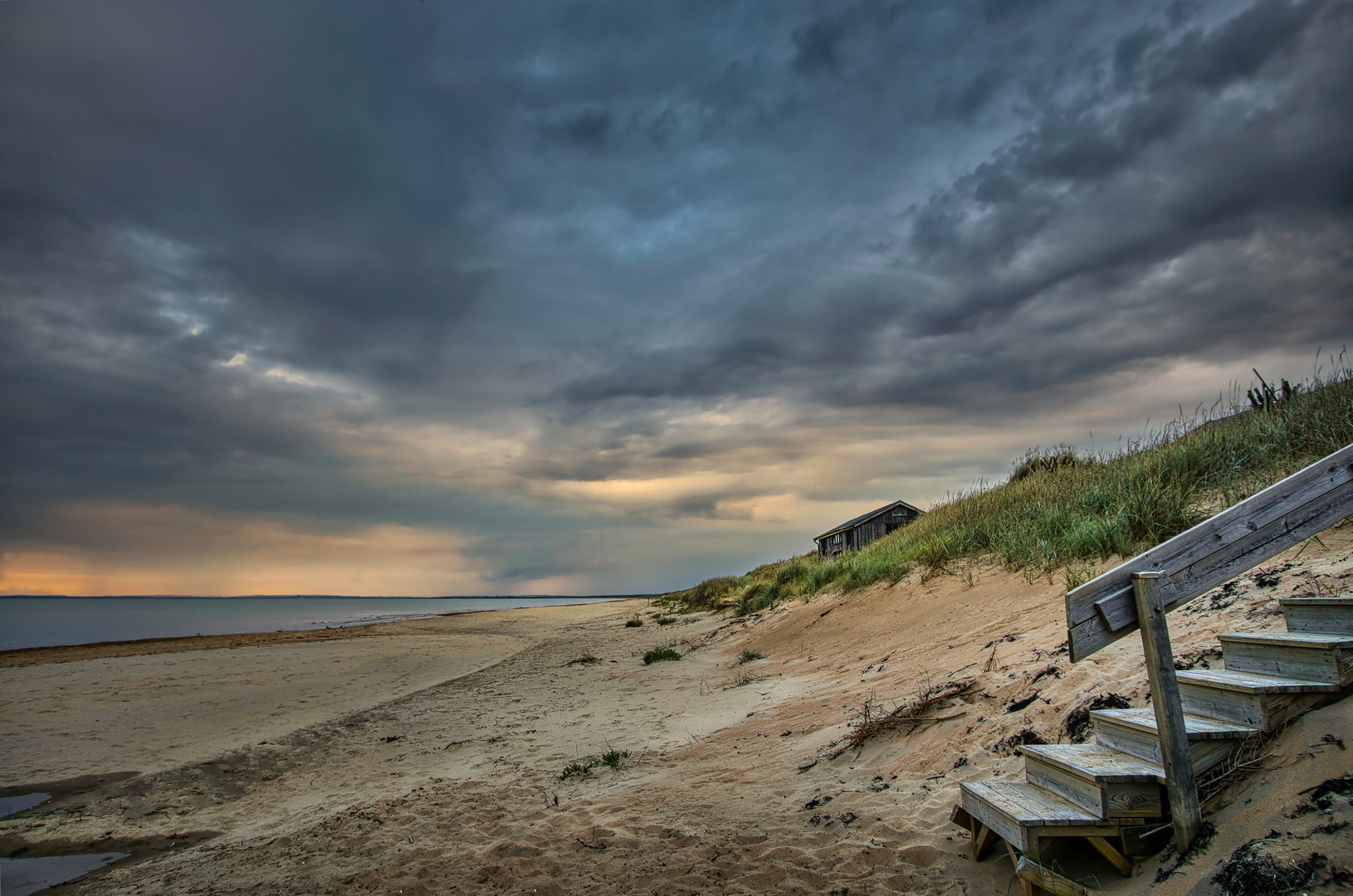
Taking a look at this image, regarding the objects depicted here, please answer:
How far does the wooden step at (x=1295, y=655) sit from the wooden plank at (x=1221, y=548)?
667 millimetres

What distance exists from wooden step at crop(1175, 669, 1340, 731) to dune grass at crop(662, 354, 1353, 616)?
14.1ft

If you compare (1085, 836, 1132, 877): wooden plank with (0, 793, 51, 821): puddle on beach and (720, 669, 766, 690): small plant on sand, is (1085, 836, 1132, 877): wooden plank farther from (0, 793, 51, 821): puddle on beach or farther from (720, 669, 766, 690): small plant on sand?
(0, 793, 51, 821): puddle on beach

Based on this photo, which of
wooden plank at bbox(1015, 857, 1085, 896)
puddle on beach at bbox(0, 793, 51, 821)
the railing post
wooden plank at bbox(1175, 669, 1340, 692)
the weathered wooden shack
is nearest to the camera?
the railing post

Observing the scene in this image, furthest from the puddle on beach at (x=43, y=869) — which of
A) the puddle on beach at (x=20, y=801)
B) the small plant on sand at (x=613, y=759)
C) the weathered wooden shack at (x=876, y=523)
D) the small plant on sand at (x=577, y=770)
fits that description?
the weathered wooden shack at (x=876, y=523)

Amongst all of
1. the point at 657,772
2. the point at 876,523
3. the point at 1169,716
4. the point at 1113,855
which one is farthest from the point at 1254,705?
the point at 876,523

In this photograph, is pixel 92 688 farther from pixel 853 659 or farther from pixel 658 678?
pixel 853 659

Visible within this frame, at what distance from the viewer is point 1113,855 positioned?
10.4 feet

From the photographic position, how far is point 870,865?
389 centimetres

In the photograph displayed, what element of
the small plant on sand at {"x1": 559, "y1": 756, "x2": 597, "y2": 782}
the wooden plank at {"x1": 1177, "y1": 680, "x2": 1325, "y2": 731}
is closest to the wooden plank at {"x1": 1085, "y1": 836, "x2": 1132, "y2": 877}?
the wooden plank at {"x1": 1177, "y1": 680, "x2": 1325, "y2": 731}

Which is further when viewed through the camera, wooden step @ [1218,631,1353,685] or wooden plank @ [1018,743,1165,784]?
wooden step @ [1218,631,1353,685]

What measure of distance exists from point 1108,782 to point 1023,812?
44cm

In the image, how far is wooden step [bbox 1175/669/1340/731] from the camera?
11.0 feet

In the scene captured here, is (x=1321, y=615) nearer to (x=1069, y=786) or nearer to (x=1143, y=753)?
(x=1143, y=753)

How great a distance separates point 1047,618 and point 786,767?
12.5 ft
